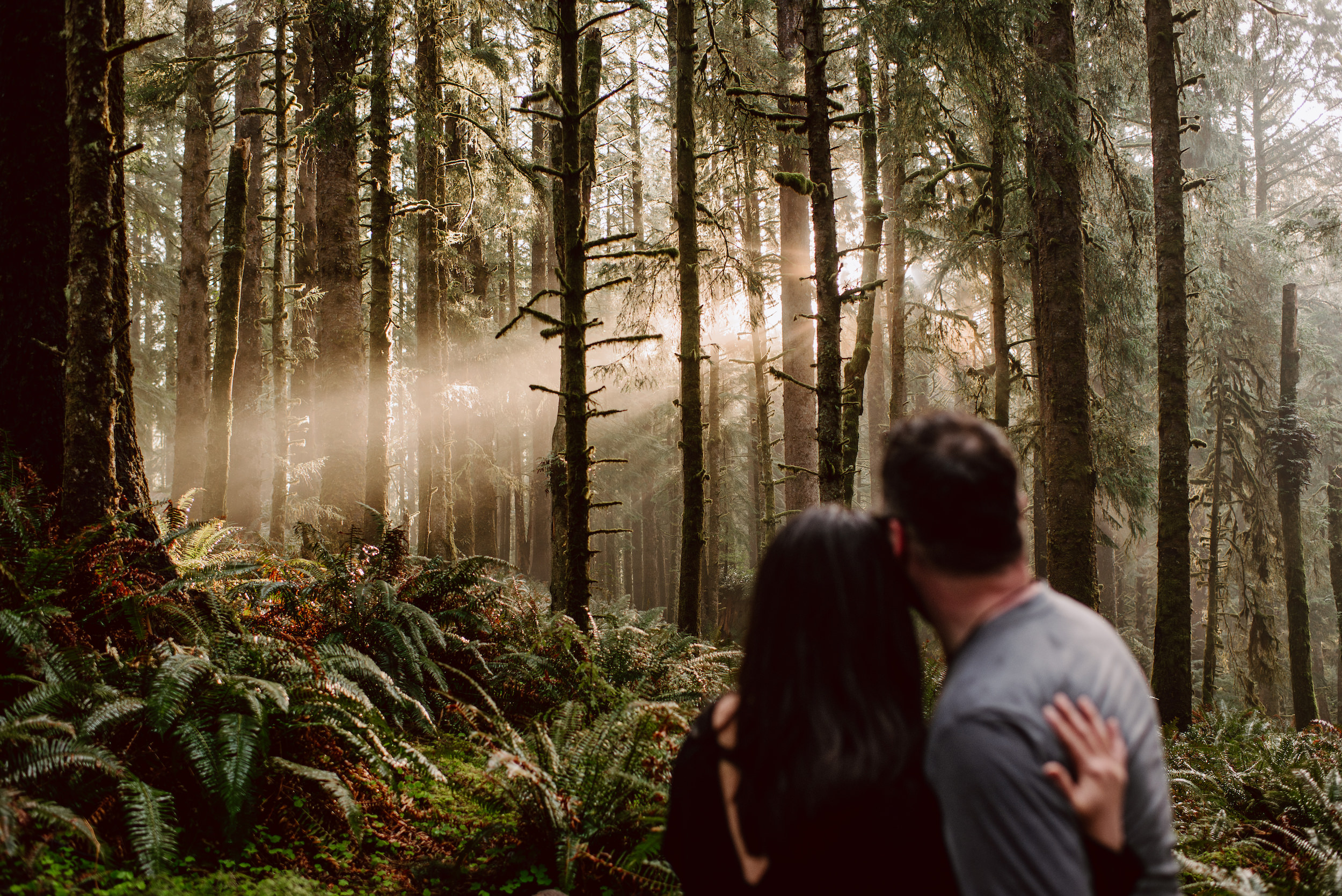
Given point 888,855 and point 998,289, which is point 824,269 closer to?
point 888,855

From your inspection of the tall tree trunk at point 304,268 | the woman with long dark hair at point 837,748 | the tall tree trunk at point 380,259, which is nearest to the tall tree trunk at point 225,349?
the tall tree trunk at point 304,268

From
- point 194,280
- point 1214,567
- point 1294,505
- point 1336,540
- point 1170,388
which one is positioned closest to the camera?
point 1170,388

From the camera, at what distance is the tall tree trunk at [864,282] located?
8.68m

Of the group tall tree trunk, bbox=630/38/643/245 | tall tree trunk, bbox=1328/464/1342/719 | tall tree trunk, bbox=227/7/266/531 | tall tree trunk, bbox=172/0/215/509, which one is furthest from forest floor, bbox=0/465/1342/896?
tall tree trunk, bbox=1328/464/1342/719

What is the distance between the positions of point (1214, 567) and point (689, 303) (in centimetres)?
1641

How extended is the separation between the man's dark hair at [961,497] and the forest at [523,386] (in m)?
2.70

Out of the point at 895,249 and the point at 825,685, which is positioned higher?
the point at 895,249

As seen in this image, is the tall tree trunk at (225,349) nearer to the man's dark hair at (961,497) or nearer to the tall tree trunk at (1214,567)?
the man's dark hair at (961,497)

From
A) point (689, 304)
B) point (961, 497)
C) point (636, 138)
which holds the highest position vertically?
point (636, 138)

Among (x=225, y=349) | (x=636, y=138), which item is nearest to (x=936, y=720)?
(x=225, y=349)

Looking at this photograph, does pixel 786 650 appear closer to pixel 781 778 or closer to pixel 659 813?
pixel 781 778

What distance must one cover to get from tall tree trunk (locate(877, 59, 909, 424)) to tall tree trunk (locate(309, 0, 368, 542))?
29.3 feet

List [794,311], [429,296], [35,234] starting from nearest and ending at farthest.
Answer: [35,234] < [794,311] < [429,296]

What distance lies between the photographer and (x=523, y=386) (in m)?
26.1
